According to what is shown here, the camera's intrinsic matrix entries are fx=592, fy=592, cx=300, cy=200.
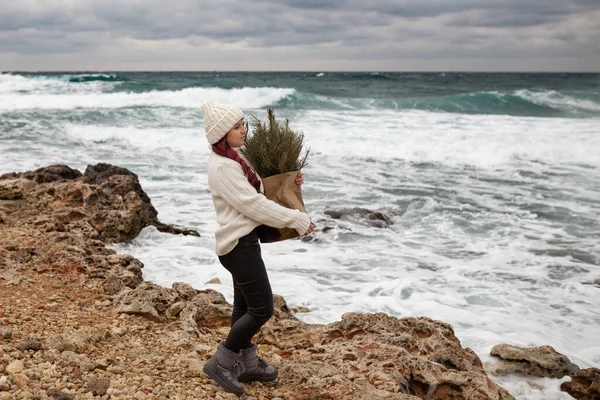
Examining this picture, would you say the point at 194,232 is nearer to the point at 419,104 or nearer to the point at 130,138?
the point at 130,138

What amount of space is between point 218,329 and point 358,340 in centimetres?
114

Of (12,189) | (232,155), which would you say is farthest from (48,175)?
(232,155)

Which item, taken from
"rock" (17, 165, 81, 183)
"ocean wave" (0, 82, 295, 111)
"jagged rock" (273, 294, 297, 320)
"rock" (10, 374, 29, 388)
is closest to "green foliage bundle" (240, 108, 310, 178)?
"rock" (10, 374, 29, 388)

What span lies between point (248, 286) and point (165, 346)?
3.85 ft

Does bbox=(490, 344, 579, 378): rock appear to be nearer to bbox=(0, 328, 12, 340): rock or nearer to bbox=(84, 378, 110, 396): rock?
bbox=(84, 378, 110, 396): rock

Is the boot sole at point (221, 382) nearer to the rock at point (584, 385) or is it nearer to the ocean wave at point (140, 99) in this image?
the rock at point (584, 385)

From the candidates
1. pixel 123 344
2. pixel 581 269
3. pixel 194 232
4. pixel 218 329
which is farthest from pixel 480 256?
pixel 123 344

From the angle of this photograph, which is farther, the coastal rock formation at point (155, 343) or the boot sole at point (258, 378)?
the boot sole at point (258, 378)

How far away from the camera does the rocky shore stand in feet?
11.4

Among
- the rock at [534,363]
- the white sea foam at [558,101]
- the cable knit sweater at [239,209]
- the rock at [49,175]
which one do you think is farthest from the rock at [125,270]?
the white sea foam at [558,101]

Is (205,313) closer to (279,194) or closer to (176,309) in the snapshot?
(176,309)

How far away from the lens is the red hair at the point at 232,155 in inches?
127

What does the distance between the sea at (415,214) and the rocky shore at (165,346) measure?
849 millimetres

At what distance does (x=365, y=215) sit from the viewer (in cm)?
1014
